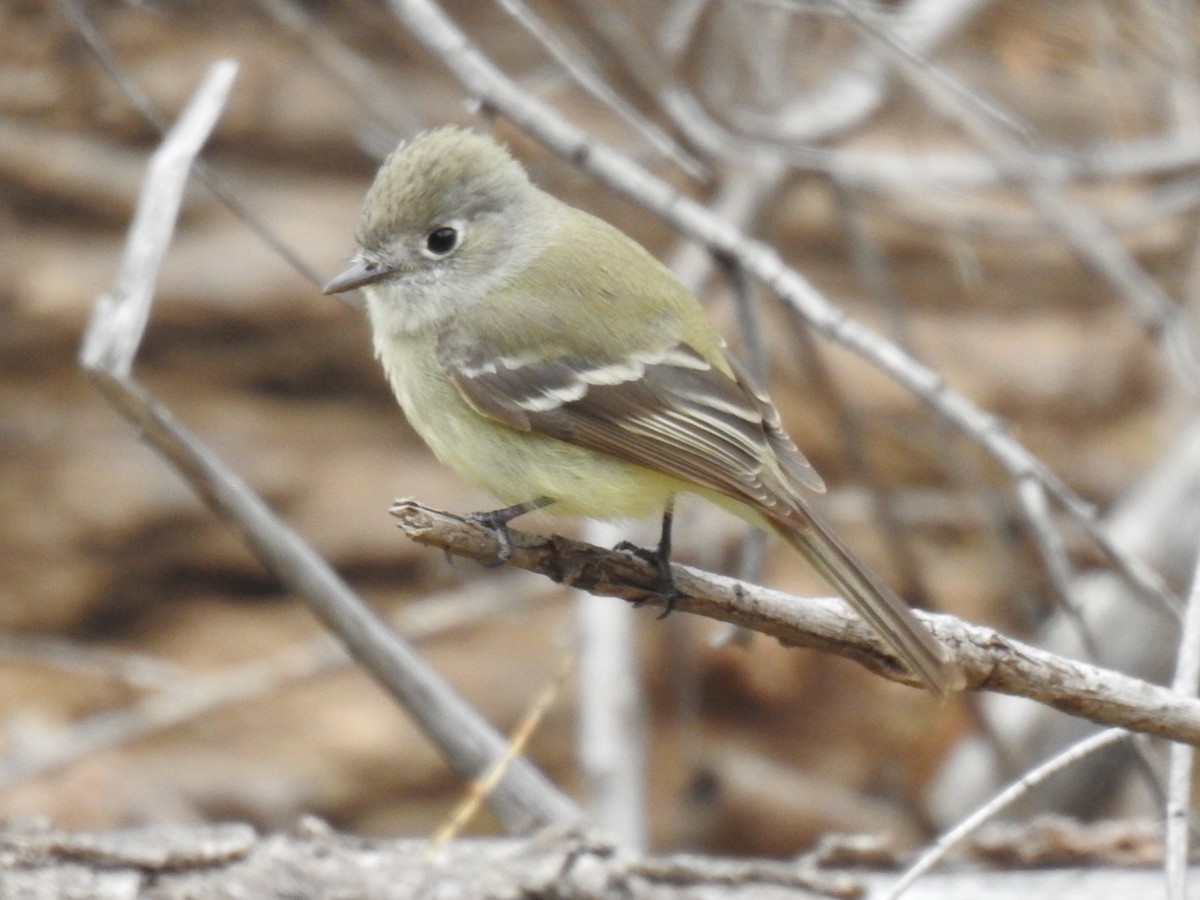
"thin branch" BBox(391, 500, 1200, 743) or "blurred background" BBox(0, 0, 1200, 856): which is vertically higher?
"blurred background" BBox(0, 0, 1200, 856)

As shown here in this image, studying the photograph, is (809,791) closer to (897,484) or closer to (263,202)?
(897,484)

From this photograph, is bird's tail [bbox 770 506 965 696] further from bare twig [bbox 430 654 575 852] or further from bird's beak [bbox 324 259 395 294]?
bird's beak [bbox 324 259 395 294]

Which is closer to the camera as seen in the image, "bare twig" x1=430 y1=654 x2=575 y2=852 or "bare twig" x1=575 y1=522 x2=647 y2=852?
"bare twig" x1=430 y1=654 x2=575 y2=852

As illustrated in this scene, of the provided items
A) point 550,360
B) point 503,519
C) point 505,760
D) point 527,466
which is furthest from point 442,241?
point 505,760

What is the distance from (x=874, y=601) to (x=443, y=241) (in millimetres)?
1580

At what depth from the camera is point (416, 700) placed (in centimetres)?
309

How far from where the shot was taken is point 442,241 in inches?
139

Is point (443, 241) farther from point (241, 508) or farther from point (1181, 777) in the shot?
point (1181, 777)

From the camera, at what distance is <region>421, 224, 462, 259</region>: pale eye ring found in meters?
3.51

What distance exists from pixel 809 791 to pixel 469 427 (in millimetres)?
2900

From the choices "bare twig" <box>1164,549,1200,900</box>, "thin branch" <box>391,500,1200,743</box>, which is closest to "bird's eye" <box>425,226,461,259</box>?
"thin branch" <box>391,500,1200,743</box>

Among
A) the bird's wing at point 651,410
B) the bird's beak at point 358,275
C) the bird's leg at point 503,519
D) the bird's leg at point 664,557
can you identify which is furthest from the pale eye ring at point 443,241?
the bird's leg at point 664,557

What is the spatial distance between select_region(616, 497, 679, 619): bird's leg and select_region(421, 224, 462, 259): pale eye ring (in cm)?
87

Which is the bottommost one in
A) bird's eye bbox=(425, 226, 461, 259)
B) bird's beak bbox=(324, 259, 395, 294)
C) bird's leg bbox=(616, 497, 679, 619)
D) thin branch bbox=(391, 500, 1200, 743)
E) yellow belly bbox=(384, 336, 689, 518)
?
thin branch bbox=(391, 500, 1200, 743)
